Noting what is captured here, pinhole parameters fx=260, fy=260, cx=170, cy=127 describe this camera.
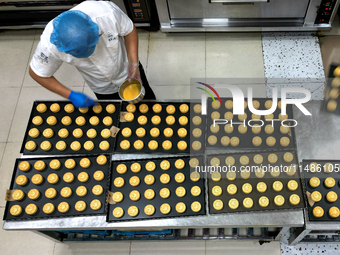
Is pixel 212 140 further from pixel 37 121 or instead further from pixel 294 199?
pixel 37 121

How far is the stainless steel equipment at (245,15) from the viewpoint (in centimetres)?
275

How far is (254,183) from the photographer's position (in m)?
1.56

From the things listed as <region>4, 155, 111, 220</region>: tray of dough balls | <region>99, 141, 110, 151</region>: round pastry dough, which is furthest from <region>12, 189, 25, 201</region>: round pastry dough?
<region>99, 141, 110, 151</region>: round pastry dough

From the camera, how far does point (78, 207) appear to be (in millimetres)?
1557

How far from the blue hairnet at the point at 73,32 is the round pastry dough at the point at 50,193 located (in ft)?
2.76

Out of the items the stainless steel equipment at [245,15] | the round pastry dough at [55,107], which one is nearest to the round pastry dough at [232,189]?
the round pastry dough at [55,107]

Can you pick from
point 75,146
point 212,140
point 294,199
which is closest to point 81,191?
point 75,146

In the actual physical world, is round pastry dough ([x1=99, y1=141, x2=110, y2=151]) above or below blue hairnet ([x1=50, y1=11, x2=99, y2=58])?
below

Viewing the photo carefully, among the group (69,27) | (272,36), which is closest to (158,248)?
(69,27)

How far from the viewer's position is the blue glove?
1.75 meters

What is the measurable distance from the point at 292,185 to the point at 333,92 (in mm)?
650

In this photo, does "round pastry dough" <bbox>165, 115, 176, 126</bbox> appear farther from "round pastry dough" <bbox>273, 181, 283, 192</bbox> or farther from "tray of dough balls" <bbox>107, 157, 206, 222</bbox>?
"round pastry dough" <bbox>273, 181, 283, 192</bbox>

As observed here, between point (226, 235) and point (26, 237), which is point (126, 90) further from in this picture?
point (26, 237)

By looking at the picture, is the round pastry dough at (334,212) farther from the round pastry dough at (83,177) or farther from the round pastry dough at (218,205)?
the round pastry dough at (83,177)
